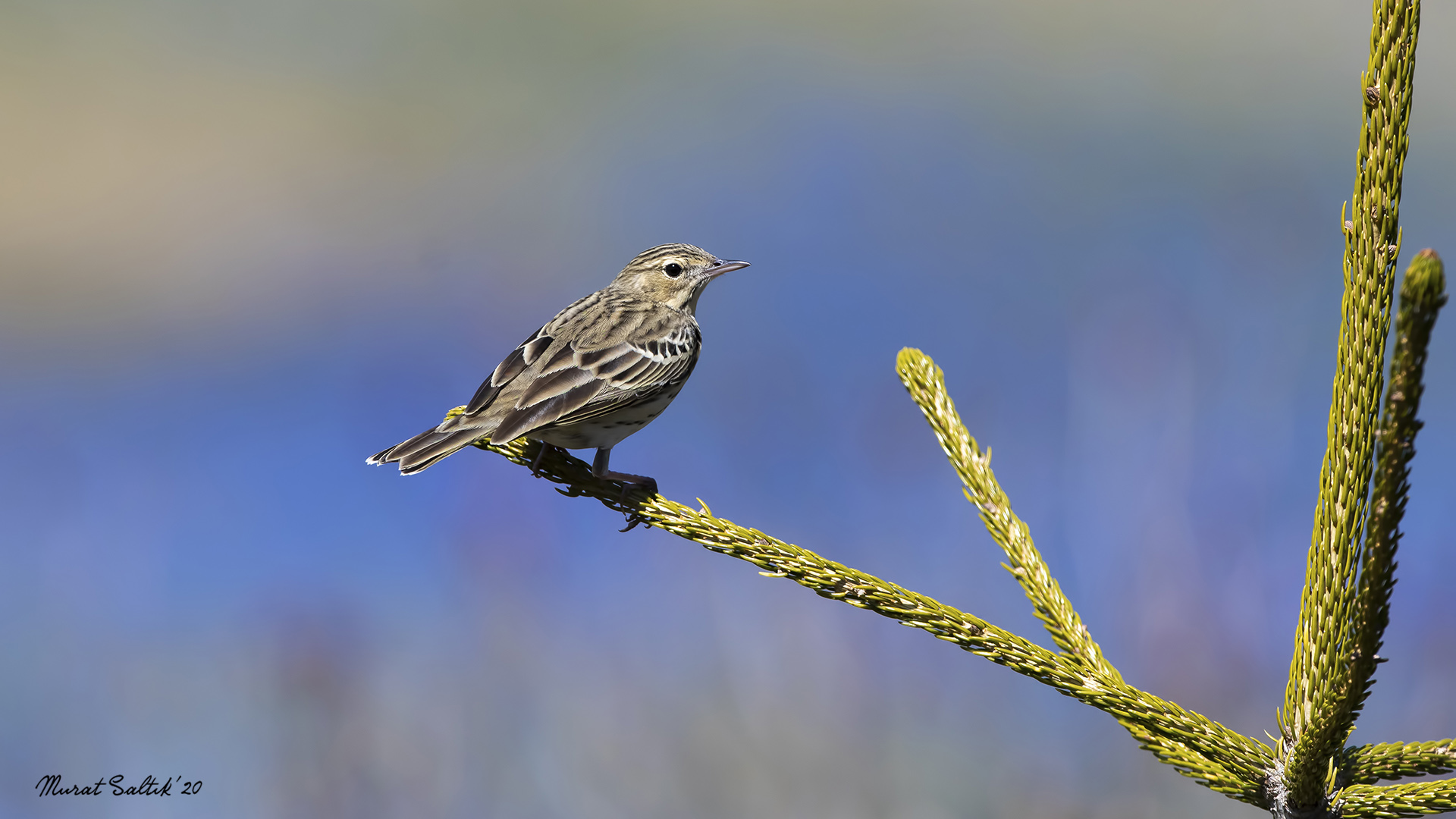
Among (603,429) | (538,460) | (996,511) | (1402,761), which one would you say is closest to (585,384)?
(603,429)

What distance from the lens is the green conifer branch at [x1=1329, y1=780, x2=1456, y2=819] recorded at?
277 centimetres

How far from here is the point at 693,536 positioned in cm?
425

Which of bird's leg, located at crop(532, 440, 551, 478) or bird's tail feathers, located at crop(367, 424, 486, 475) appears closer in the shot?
bird's tail feathers, located at crop(367, 424, 486, 475)

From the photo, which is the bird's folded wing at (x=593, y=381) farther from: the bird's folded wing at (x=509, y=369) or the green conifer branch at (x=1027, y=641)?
the green conifer branch at (x=1027, y=641)

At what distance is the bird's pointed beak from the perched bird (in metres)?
0.52

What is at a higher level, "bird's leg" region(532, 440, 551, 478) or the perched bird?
the perched bird

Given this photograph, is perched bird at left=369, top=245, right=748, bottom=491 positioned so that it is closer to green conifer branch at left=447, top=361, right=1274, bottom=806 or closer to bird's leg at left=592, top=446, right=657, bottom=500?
bird's leg at left=592, top=446, right=657, bottom=500

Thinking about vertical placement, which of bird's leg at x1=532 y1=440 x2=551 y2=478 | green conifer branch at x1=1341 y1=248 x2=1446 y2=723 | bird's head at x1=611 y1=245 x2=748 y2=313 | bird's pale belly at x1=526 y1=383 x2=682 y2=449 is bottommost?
green conifer branch at x1=1341 y1=248 x2=1446 y2=723

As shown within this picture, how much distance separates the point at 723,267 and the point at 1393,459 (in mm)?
6308

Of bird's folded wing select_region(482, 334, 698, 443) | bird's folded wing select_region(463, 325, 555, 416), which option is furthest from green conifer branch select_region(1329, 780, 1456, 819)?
bird's folded wing select_region(463, 325, 555, 416)

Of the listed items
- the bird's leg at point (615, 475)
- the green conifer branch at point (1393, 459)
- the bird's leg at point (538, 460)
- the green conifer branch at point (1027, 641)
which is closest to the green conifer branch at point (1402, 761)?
the green conifer branch at point (1027, 641)

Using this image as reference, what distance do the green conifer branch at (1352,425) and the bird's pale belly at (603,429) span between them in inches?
157

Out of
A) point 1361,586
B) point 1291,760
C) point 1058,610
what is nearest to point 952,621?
point 1058,610

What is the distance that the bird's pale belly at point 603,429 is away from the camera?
594 centimetres
